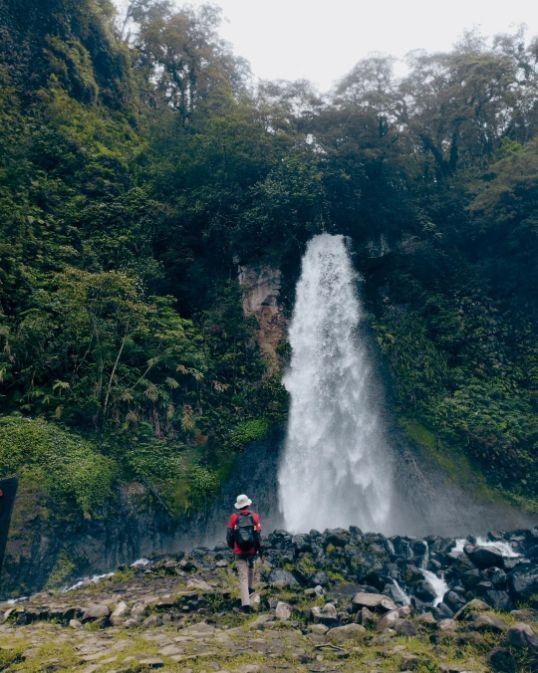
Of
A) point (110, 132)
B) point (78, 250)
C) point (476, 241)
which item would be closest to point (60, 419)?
point (78, 250)

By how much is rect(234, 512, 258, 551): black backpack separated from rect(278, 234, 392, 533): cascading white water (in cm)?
966

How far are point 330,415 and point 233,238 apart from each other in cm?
826

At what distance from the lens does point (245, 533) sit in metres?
6.64

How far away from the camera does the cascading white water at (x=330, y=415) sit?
16531 millimetres

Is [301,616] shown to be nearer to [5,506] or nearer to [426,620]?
[426,620]

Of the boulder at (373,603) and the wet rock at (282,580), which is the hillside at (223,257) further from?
the boulder at (373,603)

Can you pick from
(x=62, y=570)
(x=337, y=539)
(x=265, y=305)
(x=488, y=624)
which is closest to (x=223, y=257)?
(x=265, y=305)

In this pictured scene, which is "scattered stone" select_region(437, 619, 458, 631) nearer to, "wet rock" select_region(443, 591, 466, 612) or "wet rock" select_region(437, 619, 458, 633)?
"wet rock" select_region(437, 619, 458, 633)

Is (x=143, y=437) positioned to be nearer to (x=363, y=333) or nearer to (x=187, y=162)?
(x=363, y=333)

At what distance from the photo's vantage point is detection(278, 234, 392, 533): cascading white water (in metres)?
16.5

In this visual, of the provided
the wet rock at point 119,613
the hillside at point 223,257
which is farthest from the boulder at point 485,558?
the hillside at point 223,257

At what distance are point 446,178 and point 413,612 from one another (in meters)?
21.5

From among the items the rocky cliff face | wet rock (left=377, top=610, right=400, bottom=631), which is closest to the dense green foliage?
the rocky cliff face

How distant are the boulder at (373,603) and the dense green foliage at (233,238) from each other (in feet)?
24.9
